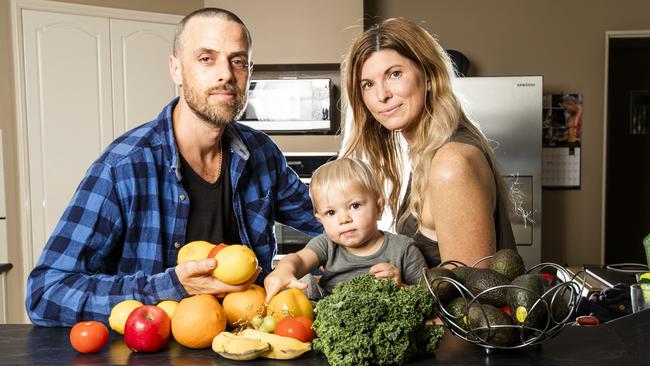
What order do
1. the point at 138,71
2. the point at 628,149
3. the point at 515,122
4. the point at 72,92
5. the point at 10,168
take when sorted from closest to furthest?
the point at 10,168 < the point at 515,122 < the point at 72,92 < the point at 138,71 < the point at 628,149

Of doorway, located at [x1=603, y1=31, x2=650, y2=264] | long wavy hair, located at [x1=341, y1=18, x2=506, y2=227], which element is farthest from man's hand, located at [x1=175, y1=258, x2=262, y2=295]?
doorway, located at [x1=603, y1=31, x2=650, y2=264]

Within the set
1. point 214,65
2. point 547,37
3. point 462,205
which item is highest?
point 547,37

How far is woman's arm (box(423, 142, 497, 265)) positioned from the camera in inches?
61.7

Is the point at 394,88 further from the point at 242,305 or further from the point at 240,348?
the point at 240,348

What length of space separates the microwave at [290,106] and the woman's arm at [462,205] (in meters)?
2.83

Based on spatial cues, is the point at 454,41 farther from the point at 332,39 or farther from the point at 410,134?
the point at 410,134

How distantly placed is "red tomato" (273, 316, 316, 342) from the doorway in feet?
23.3

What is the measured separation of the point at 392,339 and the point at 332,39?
11.8 feet

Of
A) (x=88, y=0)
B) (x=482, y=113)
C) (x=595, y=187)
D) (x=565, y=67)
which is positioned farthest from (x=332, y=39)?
(x=595, y=187)

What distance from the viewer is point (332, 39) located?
14.4 feet

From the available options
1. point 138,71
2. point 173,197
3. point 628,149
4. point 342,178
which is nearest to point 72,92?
point 138,71

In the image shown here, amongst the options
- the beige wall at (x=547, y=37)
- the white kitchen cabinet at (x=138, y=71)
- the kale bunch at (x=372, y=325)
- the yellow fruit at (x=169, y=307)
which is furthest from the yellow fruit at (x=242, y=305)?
the beige wall at (x=547, y=37)

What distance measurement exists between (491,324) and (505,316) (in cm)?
3

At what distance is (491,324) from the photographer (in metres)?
1.06
